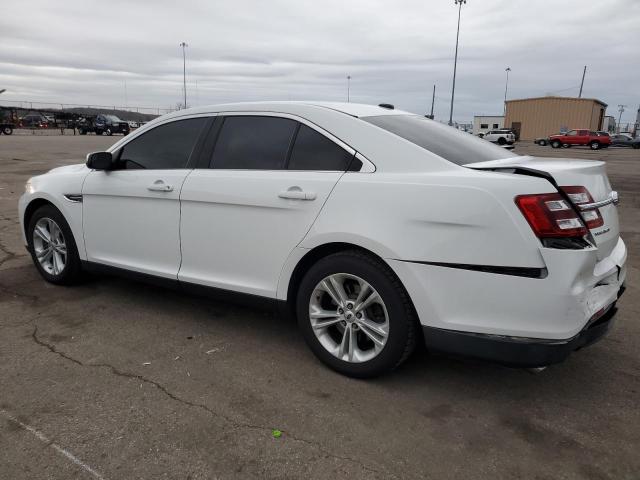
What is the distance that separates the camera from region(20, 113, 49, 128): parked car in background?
4809cm

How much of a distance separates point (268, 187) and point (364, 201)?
69 cm

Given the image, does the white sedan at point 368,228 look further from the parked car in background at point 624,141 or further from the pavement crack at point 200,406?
the parked car in background at point 624,141

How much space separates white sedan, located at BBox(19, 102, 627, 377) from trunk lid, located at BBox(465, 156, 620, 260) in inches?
0.5

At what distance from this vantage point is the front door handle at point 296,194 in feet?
10.4

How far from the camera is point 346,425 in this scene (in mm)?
2752

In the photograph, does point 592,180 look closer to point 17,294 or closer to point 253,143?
point 253,143

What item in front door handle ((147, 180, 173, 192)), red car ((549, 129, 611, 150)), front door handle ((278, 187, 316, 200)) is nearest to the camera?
front door handle ((278, 187, 316, 200))

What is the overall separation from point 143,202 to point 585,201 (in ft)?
9.78

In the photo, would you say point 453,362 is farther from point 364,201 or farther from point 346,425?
point 364,201

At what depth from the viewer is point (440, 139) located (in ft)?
11.1

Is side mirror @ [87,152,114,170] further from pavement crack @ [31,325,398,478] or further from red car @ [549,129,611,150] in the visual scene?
red car @ [549,129,611,150]

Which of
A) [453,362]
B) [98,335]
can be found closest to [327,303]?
[453,362]

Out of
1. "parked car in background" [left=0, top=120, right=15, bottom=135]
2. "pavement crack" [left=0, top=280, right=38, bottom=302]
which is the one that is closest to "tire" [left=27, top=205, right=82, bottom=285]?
"pavement crack" [left=0, top=280, right=38, bottom=302]

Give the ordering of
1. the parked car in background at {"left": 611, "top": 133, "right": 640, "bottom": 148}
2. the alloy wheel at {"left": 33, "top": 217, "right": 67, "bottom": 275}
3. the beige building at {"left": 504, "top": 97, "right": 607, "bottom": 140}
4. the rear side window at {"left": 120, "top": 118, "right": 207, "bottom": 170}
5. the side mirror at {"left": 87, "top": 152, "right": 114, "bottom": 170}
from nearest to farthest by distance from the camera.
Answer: the rear side window at {"left": 120, "top": 118, "right": 207, "bottom": 170} → the side mirror at {"left": 87, "top": 152, "right": 114, "bottom": 170} → the alloy wheel at {"left": 33, "top": 217, "right": 67, "bottom": 275} → the parked car in background at {"left": 611, "top": 133, "right": 640, "bottom": 148} → the beige building at {"left": 504, "top": 97, "right": 607, "bottom": 140}
